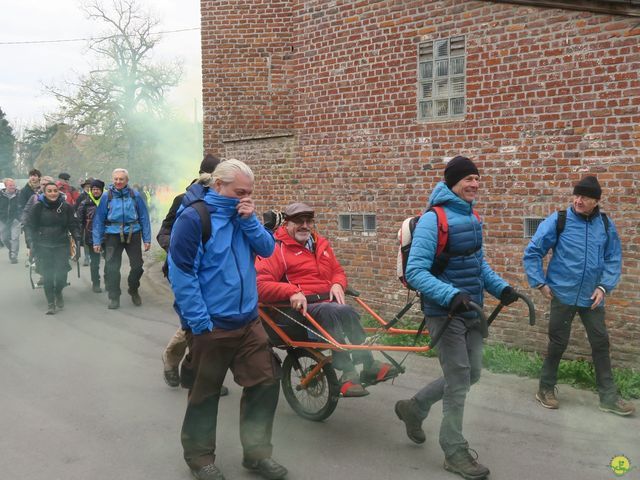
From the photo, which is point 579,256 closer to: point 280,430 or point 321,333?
point 321,333

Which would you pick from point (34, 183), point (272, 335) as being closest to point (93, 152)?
point (34, 183)

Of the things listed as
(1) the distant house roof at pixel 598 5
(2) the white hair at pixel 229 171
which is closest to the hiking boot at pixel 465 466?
(2) the white hair at pixel 229 171

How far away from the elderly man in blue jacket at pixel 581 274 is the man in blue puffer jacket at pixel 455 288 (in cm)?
135

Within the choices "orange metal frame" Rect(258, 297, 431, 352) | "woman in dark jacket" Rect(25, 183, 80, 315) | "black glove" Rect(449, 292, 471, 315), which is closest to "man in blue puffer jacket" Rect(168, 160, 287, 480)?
"orange metal frame" Rect(258, 297, 431, 352)

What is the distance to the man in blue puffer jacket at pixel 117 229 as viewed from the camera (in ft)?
32.4

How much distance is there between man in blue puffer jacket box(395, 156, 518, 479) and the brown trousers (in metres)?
1.14

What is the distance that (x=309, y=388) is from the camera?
18.4 ft

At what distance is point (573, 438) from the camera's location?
16.9 ft

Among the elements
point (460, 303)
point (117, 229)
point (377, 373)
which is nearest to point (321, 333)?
point (377, 373)

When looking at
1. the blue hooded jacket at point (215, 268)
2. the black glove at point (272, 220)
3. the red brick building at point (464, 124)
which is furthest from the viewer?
the red brick building at point (464, 124)

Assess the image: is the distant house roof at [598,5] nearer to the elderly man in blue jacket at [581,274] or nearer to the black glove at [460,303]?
the elderly man in blue jacket at [581,274]

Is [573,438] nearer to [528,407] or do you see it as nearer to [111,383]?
[528,407]

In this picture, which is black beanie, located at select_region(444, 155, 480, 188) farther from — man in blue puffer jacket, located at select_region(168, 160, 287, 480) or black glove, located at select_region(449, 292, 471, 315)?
man in blue puffer jacket, located at select_region(168, 160, 287, 480)

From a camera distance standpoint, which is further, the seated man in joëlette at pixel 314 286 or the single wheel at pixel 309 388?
the single wheel at pixel 309 388
